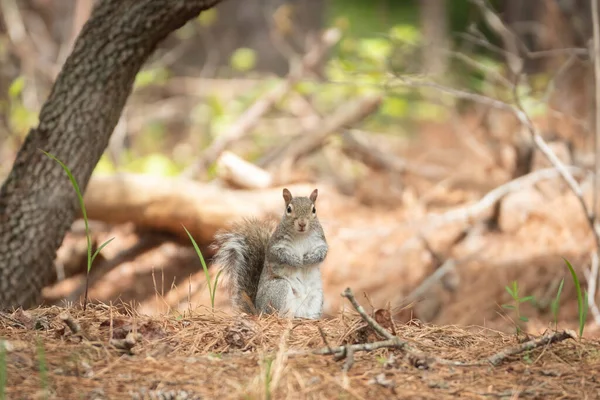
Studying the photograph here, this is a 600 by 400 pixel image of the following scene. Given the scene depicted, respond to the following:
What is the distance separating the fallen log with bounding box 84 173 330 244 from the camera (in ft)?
15.1

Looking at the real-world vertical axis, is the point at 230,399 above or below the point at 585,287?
above

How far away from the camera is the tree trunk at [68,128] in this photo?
290cm

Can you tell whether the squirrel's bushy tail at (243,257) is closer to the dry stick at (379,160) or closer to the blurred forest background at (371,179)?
the blurred forest background at (371,179)

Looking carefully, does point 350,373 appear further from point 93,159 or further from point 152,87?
point 152,87

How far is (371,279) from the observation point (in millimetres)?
4750

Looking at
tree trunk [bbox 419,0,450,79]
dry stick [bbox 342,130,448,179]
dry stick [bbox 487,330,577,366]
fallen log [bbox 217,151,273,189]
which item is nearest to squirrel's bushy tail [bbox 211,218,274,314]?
dry stick [bbox 487,330,577,366]

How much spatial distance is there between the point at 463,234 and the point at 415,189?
850 millimetres

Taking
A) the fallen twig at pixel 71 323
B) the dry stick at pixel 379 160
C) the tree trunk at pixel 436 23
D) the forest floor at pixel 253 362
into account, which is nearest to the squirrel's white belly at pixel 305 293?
the forest floor at pixel 253 362

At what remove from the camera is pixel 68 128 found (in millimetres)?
2949

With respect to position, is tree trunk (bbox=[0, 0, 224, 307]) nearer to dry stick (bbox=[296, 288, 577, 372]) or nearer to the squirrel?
Answer: the squirrel

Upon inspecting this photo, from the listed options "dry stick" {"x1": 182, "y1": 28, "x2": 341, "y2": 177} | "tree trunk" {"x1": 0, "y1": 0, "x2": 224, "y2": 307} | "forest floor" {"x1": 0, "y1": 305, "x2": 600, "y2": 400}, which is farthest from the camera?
"dry stick" {"x1": 182, "y1": 28, "x2": 341, "y2": 177}

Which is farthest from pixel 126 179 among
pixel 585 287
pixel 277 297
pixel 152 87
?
pixel 152 87

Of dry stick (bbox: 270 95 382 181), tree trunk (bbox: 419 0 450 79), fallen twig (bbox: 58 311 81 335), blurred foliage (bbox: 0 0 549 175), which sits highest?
tree trunk (bbox: 419 0 450 79)

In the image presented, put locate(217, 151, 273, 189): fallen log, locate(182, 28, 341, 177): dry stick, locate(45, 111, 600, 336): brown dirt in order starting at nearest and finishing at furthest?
1. locate(45, 111, 600, 336): brown dirt
2. locate(217, 151, 273, 189): fallen log
3. locate(182, 28, 341, 177): dry stick
